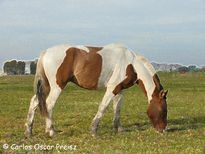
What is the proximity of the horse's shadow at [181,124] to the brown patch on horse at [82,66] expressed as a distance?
2.39 metres

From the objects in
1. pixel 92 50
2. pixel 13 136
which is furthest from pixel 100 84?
pixel 13 136

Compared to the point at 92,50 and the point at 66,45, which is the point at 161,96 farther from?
the point at 66,45

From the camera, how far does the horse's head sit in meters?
8.14

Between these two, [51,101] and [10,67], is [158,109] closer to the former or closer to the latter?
[51,101]

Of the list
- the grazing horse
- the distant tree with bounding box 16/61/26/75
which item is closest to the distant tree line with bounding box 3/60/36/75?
the distant tree with bounding box 16/61/26/75

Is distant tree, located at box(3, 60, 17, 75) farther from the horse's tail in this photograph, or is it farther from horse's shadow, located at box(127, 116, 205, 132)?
the horse's tail

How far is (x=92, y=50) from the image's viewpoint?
26.7ft

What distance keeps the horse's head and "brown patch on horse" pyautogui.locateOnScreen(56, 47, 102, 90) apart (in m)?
1.78

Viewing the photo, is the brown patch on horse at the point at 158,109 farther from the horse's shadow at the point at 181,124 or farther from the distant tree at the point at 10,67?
the distant tree at the point at 10,67

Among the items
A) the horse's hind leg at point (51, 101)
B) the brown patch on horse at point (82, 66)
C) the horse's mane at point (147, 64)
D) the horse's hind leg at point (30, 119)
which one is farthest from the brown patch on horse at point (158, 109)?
the horse's hind leg at point (30, 119)

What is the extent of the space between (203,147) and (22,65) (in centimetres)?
12668

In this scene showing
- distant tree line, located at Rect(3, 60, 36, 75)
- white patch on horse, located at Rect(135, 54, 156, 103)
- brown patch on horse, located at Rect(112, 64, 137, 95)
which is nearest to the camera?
brown patch on horse, located at Rect(112, 64, 137, 95)

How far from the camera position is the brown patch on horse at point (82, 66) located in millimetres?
7879

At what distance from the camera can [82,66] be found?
795 centimetres
